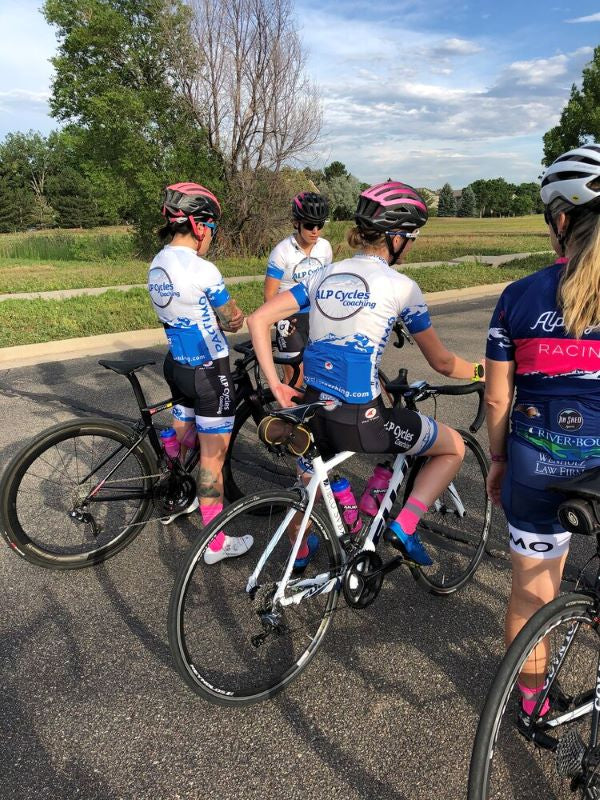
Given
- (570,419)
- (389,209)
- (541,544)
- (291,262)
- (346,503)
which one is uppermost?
(389,209)

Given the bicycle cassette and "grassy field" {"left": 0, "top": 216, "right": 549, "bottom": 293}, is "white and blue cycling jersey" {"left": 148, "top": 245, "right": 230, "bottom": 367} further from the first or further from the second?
"grassy field" {"left": 0, "top": 216, "right": 549, "bottom": 293}

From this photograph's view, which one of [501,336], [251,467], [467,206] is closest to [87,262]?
[251,467]

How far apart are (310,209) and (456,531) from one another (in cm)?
291

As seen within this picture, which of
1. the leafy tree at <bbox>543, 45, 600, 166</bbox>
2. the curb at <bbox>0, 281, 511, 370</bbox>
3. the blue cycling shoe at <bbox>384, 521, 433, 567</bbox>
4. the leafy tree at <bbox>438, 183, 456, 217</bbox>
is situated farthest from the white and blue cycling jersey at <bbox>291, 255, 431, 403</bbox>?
the leafy tree at <bbox>438, 183, 456, 217</bbox>

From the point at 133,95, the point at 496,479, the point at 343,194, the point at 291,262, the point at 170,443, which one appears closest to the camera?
the point at 496,479

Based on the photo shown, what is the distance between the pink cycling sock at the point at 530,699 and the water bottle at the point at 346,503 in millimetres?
1010

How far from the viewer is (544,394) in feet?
6.28

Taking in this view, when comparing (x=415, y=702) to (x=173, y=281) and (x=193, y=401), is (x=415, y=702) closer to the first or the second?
(x=193, y=401)

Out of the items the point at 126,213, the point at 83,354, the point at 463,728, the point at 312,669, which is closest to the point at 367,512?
the point at 312,669

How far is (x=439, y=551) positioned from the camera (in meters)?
3.63

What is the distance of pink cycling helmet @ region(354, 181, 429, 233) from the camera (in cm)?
254

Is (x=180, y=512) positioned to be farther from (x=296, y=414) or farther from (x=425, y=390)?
(x=425, y=390)

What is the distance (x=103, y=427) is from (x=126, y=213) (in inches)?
925

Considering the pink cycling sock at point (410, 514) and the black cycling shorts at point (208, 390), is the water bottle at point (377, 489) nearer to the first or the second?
the pink cycling sock at point (410, 514)
